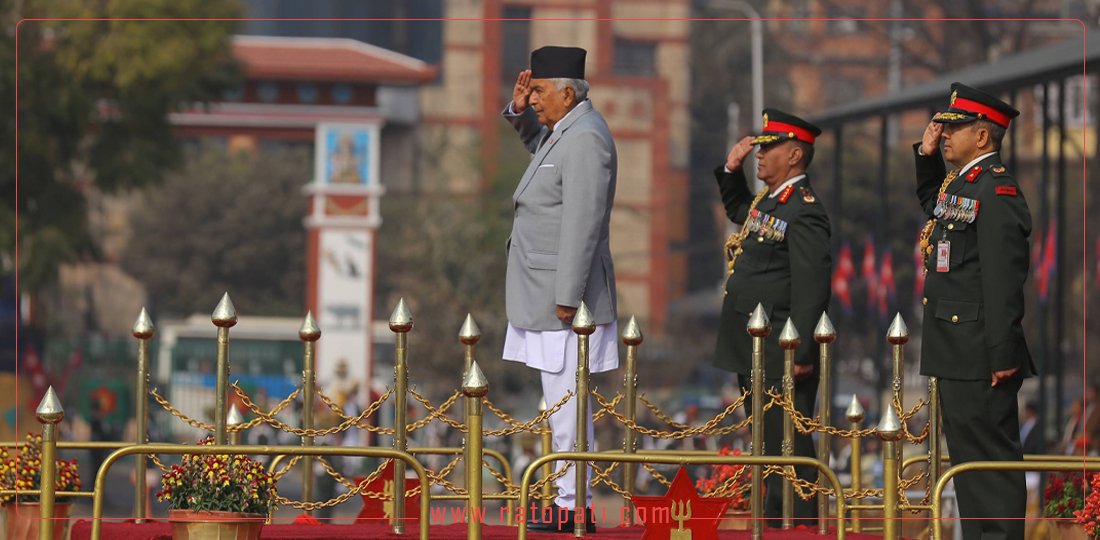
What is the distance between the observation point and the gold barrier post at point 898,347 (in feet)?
25.9

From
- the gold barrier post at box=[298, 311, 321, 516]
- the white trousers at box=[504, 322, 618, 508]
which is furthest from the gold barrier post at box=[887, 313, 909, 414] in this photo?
the gold barrier post at box=[298, 311, 321, 516]

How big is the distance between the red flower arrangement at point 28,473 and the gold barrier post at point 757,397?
9.78 ft

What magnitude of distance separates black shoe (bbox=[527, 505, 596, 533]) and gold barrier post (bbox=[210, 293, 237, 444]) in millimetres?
1322

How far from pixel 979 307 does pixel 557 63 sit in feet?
6.63

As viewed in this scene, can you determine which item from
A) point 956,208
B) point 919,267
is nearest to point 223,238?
point 919,267

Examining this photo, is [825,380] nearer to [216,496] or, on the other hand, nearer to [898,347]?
[898,347]

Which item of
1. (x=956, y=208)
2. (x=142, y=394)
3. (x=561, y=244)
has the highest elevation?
(x=956, y=208)

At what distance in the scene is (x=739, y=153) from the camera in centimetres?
914

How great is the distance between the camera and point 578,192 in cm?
813

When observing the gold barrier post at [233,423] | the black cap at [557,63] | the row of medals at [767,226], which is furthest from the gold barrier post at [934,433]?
the gold barrier post at [233,423]

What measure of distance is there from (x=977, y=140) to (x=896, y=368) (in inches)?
38.9

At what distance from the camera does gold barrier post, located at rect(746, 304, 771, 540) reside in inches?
307

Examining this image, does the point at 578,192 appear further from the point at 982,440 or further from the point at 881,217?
the point at 881,217

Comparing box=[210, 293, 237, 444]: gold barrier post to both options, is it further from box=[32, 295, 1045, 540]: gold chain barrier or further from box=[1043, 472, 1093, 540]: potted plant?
box=[1043, 472, 1093, 540]: potted plant
